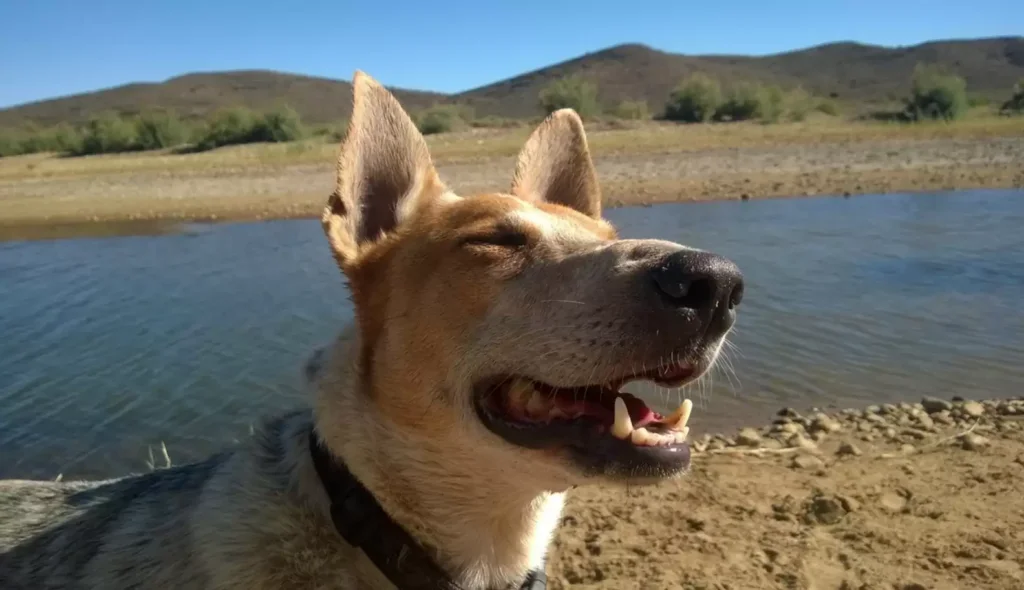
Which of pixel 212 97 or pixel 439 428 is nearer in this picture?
pixel 439 428

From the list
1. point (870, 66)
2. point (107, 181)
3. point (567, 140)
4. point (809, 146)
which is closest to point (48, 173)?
point (107, 181)

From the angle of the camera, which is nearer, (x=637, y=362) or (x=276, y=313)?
(x=637, y=362)

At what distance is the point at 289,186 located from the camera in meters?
25.0

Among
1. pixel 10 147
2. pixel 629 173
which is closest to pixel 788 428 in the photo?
pixel 629 173

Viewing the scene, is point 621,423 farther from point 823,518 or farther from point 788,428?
point 788,428

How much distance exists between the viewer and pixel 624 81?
104 m

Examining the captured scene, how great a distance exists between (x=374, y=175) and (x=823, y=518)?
3.67 m

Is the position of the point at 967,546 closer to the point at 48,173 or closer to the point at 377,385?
the point at 377,385

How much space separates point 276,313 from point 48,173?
2738 centimetres

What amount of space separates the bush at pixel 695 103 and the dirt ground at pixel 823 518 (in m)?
37.4

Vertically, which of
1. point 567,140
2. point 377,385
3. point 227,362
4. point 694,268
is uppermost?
point 567,140

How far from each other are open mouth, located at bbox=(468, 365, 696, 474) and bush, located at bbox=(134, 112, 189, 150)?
4625 centimetres

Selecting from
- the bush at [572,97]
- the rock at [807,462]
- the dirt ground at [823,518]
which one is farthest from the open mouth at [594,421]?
the bush at [572,97]

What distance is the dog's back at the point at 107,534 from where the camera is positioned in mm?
3084
